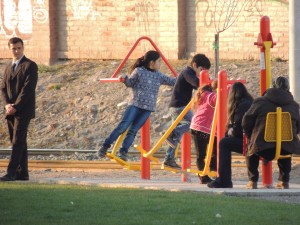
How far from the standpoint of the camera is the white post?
22531 mm

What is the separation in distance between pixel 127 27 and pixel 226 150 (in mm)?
16269

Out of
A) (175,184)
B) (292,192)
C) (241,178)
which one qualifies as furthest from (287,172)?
(241,178)

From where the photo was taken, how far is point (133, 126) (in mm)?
16688

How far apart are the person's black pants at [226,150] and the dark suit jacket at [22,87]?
8.70ft

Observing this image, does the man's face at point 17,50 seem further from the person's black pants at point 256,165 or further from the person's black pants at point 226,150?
the person's black pants at point 256,165

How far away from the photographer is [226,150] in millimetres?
15055

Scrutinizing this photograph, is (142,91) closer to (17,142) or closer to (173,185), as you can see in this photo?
(173,185)

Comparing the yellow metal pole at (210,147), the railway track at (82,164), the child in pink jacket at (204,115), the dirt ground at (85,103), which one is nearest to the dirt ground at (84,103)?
the dirt ground at (85,103)

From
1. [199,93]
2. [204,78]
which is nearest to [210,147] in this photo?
[199,93]

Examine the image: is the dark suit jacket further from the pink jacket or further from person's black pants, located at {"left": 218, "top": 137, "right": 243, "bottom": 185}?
person's black pants, located at {"left": 218, "top": 137, "right": 243, "bottom": 185}

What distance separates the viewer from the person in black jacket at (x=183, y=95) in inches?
635

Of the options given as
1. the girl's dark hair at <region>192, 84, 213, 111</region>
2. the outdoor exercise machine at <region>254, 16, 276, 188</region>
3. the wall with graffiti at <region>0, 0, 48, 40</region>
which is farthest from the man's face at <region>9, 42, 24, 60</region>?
the wall with graffiti at <region>0, 0, 48, 40</region>

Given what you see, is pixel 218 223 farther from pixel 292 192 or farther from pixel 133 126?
pixel 133 126

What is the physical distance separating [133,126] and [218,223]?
5064 mm
